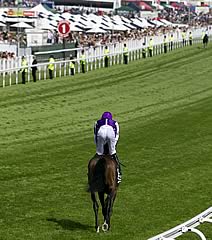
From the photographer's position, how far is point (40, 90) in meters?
25.7

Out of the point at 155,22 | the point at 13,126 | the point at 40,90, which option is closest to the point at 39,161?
the point at 13,126

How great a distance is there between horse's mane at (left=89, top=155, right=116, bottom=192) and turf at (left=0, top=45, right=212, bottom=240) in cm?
76

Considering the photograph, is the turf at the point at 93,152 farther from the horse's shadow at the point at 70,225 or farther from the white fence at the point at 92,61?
the white fence at the point at 92,61

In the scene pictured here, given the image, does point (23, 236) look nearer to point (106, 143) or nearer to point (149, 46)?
point (106, 143)

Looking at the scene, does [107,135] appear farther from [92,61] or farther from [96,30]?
[96,30]

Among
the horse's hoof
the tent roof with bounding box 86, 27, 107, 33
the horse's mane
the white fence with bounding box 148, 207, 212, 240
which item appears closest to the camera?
the white fence with bounding box 148, 207, 212, 240

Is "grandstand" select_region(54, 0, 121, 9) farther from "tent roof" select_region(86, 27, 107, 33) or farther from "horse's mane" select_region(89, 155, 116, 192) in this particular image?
"horse's mane" select_region(89, 155, 116, 192)

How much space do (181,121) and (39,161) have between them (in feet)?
22.7

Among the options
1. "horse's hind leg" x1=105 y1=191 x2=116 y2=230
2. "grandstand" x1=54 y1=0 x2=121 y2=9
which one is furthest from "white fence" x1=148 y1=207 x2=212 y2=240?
"grandstand" x1=54 y1=0 x2=121 y2=9

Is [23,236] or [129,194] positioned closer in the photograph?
[23,236]

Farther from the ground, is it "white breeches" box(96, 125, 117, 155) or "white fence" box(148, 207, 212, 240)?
"white breeches" box(96, 125, 117, 155)

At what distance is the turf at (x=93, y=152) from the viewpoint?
32.2 feet

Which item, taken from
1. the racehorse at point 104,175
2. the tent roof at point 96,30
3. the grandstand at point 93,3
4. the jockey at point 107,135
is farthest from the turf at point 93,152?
the grandstand at point 93,3

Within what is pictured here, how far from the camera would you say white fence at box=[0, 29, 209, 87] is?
91.7ft
